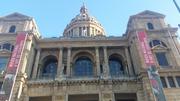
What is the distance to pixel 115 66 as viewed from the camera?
38438 mm

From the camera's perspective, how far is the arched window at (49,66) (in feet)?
123

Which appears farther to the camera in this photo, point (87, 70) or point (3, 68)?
point (87, 70)

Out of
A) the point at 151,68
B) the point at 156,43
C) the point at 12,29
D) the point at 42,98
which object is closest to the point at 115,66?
the point at 156,43

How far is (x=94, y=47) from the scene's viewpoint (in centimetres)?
3866

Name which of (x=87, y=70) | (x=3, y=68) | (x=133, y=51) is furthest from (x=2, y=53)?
(x=133, y=51)

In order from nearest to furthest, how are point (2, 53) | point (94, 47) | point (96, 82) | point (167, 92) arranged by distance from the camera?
point (167, 92) < point (96, 82) < point (2, 53) < point (94, 47)

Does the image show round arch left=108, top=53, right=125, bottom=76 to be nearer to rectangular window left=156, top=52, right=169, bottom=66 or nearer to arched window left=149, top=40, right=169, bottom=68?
arched window left=149, top=40, right=169, bottom=68

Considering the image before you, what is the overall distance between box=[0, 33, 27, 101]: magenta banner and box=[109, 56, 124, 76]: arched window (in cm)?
1328

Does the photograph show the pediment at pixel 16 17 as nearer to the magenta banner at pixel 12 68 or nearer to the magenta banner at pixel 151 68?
the magenta banner at pixel 12 68

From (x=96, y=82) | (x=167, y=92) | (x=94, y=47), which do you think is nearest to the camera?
(x=167, y=92)

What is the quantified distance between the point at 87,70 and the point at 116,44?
604 cm

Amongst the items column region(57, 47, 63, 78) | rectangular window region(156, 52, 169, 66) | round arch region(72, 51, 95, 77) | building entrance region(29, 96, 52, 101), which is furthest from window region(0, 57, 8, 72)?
rectangular window region(156, 52, 169, 66)

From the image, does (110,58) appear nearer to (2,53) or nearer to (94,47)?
(94,47)

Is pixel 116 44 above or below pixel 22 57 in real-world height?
above
